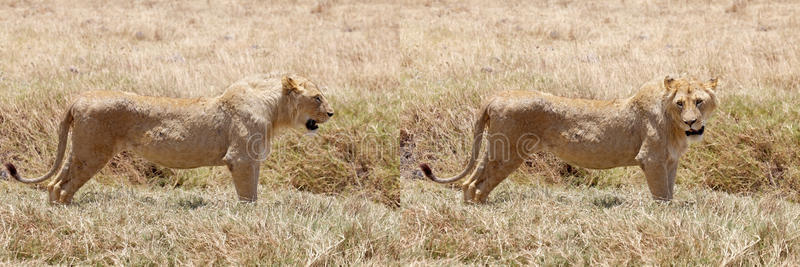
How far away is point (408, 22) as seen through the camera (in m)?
16.2

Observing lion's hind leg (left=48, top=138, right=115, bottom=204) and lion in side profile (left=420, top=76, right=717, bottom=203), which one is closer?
lion in side profile (left=420, top=76, right=717, bottom=203)

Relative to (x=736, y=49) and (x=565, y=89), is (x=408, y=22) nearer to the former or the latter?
(x=736, y=49)

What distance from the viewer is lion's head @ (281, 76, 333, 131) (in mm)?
5441

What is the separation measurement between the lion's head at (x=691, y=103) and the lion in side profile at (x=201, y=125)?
7.44ft

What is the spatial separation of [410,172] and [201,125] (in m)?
2.08

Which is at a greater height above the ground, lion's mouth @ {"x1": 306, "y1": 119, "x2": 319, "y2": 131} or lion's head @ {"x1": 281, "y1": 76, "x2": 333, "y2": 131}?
lion's head @ {"x1": 281, "y1": 76, "x2": 333, "y2": 131}

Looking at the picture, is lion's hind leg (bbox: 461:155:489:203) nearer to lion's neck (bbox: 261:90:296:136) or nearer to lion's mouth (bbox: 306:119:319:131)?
lion's mouth (bbox: 306:119:319:131)

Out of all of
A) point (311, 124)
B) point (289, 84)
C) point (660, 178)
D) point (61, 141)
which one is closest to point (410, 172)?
point (311, 124)

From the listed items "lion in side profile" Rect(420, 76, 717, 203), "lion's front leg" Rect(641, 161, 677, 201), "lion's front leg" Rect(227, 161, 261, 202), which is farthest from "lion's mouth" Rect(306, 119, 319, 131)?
"lion's front leg" Rect(641, 161, 677, 201)

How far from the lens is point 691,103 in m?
5.04

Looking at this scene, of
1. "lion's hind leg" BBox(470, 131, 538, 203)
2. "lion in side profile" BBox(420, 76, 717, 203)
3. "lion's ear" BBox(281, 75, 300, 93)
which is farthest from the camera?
"lion's hind leg" BBox(470, 131, 538, 203)

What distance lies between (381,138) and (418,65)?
2.80m

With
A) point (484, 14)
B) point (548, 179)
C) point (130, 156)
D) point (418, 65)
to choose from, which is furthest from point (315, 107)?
point (484, 14)

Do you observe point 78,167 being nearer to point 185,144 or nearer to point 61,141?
point 61,141
